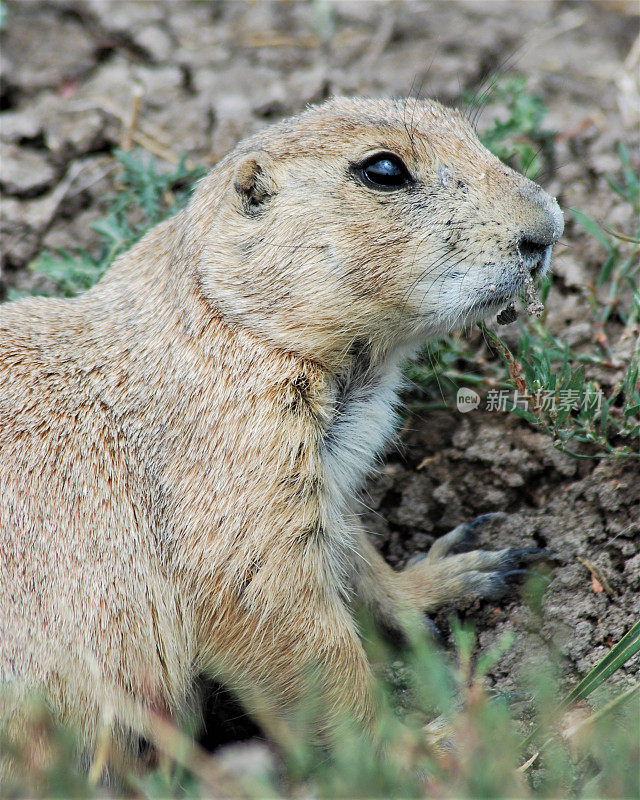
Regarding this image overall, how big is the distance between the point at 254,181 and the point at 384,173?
0.52 metres

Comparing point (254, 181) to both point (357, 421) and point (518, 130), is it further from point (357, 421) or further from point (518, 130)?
point (518, 130)

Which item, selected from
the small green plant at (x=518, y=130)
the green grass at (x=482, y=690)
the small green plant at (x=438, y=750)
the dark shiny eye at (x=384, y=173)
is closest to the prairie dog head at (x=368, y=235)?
the dark shiny eye at (x=384, y=173)

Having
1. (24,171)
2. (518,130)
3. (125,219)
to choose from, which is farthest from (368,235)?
(24,171)

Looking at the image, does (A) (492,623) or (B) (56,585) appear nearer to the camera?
(B) (56,585)

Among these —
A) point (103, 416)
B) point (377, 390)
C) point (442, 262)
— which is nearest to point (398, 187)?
point (442, 262)

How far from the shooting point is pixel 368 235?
3.29 meters

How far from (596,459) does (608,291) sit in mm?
1090

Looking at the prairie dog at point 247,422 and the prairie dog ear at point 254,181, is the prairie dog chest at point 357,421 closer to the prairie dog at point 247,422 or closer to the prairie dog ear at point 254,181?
the prairie dog at point 247,422

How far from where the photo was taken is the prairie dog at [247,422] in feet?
10.5

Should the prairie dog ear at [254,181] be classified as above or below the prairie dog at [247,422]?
above

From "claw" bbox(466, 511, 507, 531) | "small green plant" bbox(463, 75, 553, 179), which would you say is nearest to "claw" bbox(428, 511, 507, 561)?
"claw" bbox(466, 511, 507, 531)

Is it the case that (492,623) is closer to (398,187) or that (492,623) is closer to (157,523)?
(157,523)

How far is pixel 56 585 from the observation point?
319cm

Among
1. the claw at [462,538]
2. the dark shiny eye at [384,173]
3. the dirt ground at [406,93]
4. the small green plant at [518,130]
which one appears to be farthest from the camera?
the small green plant at [518,130]
